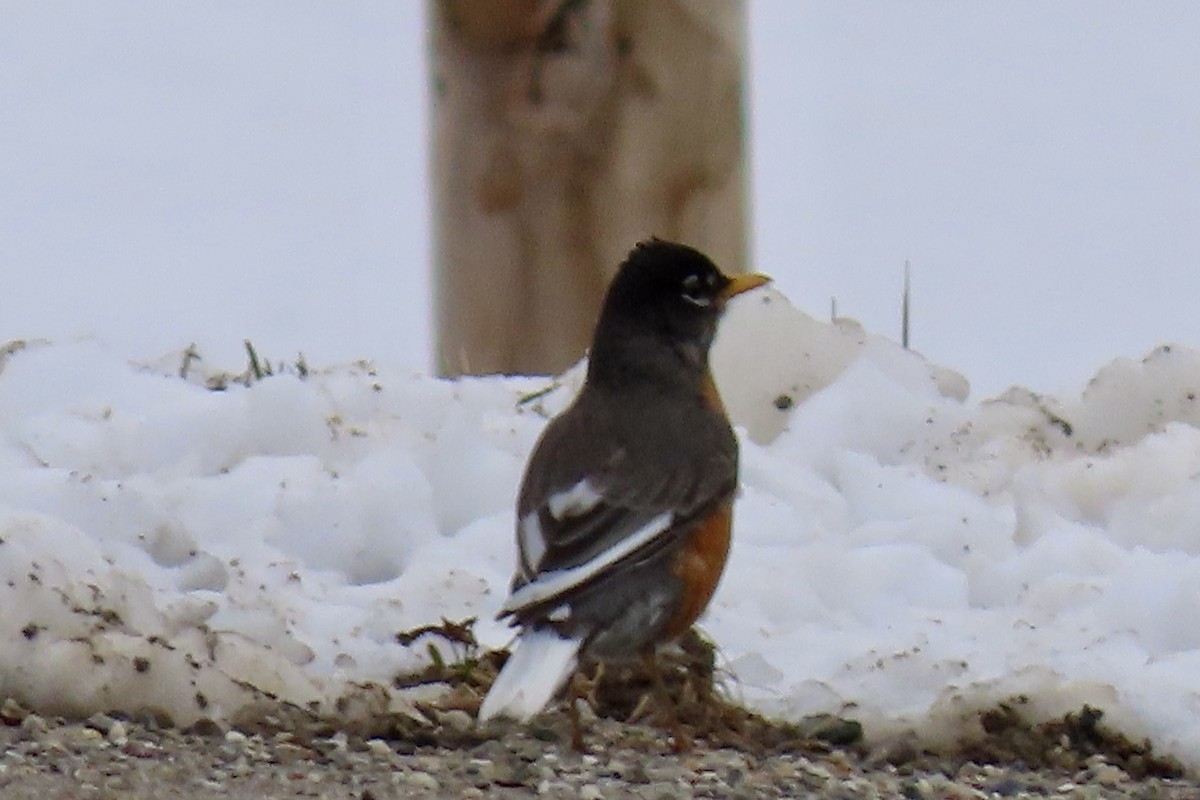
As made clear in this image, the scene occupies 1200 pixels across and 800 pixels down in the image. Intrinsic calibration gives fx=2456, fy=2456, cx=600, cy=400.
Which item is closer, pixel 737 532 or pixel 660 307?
pixel 660 307

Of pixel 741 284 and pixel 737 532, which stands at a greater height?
pixel 741 284

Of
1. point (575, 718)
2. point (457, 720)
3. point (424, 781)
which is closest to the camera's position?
point (424, 781)

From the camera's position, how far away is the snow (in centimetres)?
465

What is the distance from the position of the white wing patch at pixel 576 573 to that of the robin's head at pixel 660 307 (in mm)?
759

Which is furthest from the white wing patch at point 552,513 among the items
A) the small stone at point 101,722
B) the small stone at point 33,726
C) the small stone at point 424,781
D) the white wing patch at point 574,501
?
the small stone at point 33,726

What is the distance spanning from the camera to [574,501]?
181 inches

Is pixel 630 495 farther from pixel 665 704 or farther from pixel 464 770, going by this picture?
pixel 464 770

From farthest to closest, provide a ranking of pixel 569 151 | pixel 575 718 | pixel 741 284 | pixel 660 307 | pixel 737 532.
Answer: pixel 569 151
pixel 737 532
pixel 741 284
pixel 660 307
pixel 575 718

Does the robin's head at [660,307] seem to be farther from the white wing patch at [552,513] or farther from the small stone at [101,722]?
the small stone at [101,722]

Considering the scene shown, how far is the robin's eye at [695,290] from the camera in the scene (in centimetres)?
538

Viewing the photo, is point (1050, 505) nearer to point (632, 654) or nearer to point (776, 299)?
point (776, 299)

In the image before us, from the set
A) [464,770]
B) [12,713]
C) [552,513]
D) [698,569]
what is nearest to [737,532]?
[698,569]

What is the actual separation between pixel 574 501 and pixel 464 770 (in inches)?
25.3

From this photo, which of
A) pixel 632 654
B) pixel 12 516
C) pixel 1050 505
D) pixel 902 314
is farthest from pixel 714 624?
pixel 902 314
